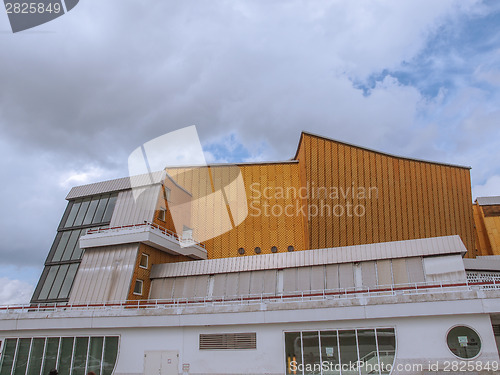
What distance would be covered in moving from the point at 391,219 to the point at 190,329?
21187mm

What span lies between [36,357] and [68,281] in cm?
721

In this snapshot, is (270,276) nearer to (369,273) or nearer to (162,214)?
(369,273)

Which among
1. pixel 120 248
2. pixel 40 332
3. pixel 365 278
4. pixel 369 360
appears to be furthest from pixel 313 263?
pixel 40 332

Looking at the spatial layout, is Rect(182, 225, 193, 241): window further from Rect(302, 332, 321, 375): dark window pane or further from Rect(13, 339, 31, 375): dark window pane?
Rect(302, 332, 321, 375): dark window pane

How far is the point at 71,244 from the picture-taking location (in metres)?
34.2

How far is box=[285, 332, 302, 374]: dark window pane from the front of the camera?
2027cm

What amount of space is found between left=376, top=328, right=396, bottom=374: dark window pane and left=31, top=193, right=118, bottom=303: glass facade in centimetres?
2336

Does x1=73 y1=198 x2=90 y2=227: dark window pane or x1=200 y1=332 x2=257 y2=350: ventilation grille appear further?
x1=73 y1=198 x2=90 y2=227: dark window pane

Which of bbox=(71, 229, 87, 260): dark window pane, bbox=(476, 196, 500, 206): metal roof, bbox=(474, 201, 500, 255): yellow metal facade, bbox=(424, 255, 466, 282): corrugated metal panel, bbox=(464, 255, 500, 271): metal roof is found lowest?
bbox=(424, 255, 466, 282): corrugated metal panel

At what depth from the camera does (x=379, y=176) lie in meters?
36.4

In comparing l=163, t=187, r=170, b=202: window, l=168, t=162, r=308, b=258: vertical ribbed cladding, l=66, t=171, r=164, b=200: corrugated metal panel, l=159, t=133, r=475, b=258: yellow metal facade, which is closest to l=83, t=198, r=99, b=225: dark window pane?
l=66, t=171, r=164, b=200: corrugated metal panel

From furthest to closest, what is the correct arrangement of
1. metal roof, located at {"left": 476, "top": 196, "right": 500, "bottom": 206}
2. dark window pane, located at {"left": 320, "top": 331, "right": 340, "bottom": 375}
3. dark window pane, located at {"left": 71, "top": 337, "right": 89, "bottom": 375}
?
metal roof, located at {"left": 476, "top": 196, "right": 500, "bottom": 206}, dark window pane, located at {"left": 71, "top": 337, "right": 89, "bottom": 375}, dark window pane, located at {"left": 320, "top": 331, "right": 340, "bottom": 375}

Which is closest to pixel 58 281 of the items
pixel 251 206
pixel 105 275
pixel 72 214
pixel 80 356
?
pixel 105 275

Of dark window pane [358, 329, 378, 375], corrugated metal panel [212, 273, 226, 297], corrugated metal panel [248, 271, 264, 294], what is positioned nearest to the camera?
dark window pane [358, 329, 378, 375]
